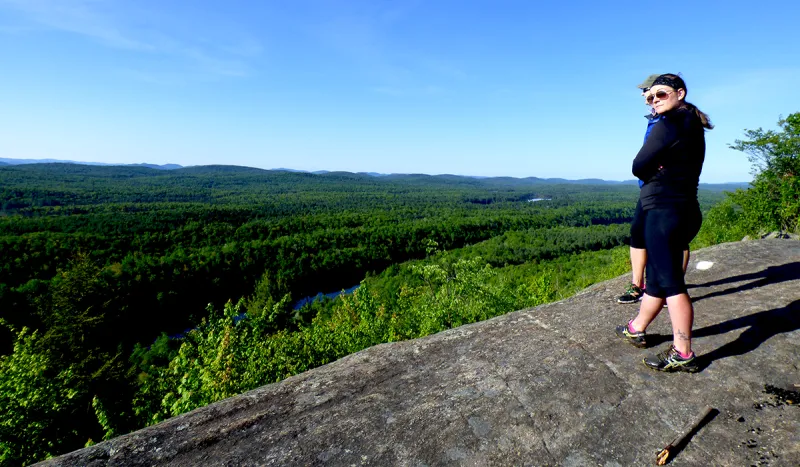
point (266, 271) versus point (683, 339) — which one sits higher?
point (683, 339)

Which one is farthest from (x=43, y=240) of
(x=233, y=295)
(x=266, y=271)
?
(x=266, y=271)

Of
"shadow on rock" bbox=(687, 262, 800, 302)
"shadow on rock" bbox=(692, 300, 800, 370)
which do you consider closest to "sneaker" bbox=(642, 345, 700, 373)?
"shadow on rock" bbox=(692, 300, 800, 370)

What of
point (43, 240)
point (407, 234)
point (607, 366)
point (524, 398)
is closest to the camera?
point (524, 398)

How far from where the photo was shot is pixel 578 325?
410 centimetres

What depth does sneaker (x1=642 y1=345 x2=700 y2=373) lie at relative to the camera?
2.97 meters

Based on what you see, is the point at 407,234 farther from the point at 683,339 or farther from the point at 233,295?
the point at 683,339

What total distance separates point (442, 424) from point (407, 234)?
9442 centimetres

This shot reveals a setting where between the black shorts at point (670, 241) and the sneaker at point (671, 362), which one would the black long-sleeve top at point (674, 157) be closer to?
the black shorts at point (670, 241)

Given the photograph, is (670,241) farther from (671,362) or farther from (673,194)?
(671,362)

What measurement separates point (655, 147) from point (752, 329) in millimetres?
2162

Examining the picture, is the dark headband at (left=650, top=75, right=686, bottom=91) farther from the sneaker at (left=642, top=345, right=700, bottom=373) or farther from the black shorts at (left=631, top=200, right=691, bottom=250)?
the sneaker at (left=642, top=345, right=700, bottom=373)

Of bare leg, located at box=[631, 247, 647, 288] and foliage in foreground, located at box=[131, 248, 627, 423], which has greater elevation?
bare leg, located at box=[631, 247, 647, 288]

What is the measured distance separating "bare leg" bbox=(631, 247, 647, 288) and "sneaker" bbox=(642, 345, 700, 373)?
4.72 feet

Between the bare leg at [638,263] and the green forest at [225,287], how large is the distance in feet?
23.6
